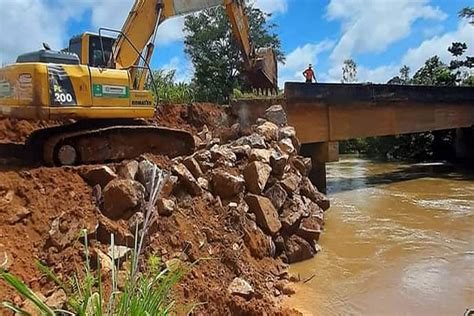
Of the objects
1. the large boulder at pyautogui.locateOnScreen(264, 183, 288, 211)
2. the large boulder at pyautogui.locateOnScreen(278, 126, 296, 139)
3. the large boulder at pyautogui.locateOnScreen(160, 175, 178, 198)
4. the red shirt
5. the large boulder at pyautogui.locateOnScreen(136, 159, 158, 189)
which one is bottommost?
the large boulder at pyautogui.locateOnScreen(264, 183, 288, 211)

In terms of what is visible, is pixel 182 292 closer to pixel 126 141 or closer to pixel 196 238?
pixel 196 238

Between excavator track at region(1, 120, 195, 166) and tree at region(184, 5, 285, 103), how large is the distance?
9.37 meters

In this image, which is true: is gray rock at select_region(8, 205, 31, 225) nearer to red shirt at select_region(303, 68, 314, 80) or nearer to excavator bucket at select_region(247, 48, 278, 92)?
excavator bucket at select_region(247, 48, 278, 92)

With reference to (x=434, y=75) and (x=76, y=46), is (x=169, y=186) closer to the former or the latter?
(x=76, y=46)

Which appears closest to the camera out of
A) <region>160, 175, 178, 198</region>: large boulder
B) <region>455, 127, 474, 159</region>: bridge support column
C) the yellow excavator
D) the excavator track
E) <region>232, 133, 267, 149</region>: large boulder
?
<region>160, 175, 178, 198</region>: large boulder

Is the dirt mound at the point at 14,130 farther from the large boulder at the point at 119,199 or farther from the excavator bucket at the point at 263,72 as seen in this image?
the excavator bucket at the point at 263,72

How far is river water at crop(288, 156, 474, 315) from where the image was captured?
5945 millimetres

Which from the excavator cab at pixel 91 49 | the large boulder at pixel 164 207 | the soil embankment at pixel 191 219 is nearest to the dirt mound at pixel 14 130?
the soil embankment at pixel 191 219

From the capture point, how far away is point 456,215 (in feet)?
36.0

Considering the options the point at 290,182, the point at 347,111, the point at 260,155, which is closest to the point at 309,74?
the point at 347,111

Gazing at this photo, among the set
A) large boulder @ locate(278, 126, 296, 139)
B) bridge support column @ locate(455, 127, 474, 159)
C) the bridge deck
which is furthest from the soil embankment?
bridge support column @ locate(455, 127, 474, 159)

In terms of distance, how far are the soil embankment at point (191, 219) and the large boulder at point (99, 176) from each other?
0.01m

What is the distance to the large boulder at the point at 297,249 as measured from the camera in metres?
7.46

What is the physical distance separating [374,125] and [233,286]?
11210 millimetres
